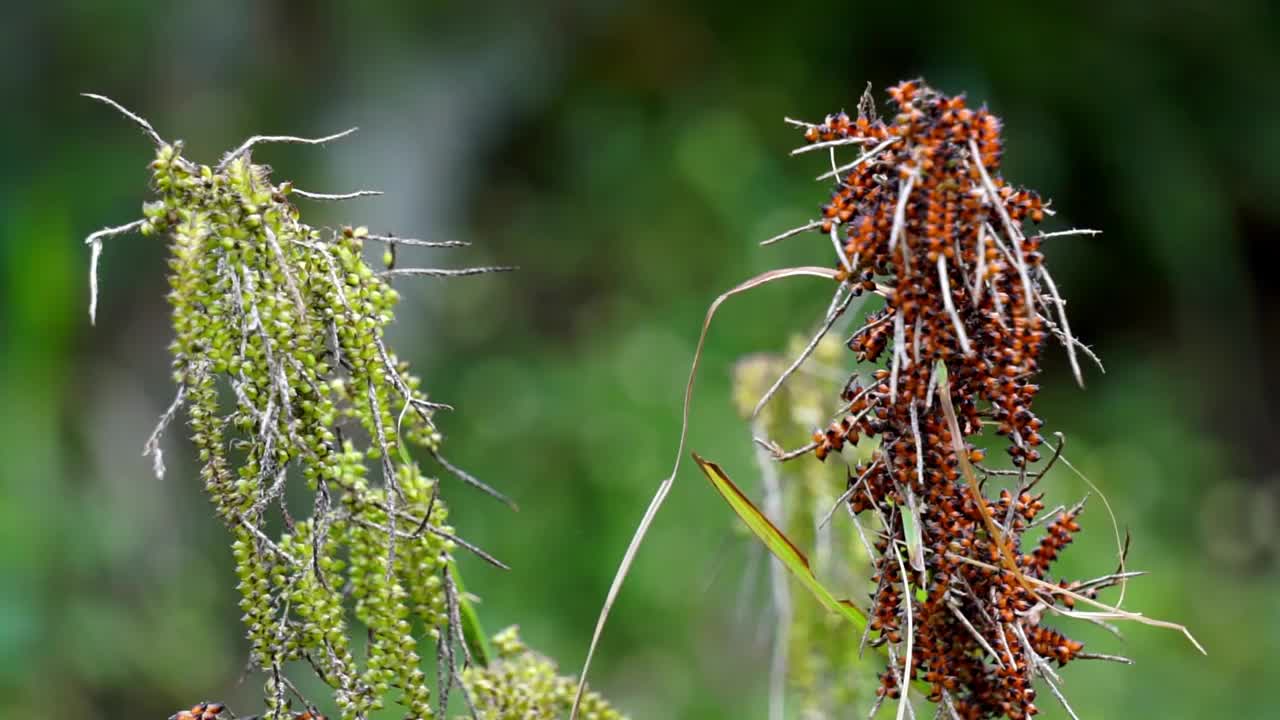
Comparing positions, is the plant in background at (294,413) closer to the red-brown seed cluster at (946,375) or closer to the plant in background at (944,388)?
the plant in background at (944,388)

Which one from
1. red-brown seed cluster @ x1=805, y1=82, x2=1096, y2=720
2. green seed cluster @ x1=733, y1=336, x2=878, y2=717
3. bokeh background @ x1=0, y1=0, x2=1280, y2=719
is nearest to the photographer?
red-brown seed cluster @ x1=805, y1=82, x2=1096, y2=720

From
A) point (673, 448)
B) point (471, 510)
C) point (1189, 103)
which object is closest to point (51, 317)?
point (471, 510)

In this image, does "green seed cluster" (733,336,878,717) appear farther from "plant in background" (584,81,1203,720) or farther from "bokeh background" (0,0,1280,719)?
"bokeh background" (0,0,1280,719)

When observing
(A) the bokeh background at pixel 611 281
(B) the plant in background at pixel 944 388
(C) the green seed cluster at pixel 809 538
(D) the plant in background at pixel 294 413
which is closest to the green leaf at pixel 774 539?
(B) the plant in background at pixel 944 388

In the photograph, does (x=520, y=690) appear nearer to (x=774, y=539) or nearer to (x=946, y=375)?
(x=774, y=539)

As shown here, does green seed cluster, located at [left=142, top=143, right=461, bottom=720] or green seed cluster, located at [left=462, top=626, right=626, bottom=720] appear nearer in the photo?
green seed cluster, located at [left=142, top=143, right=461, bottom=720]

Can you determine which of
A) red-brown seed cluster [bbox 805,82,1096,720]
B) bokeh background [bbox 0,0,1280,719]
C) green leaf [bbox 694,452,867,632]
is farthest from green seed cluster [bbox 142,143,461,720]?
bokeh background [bbox 0,0,1280,719]
